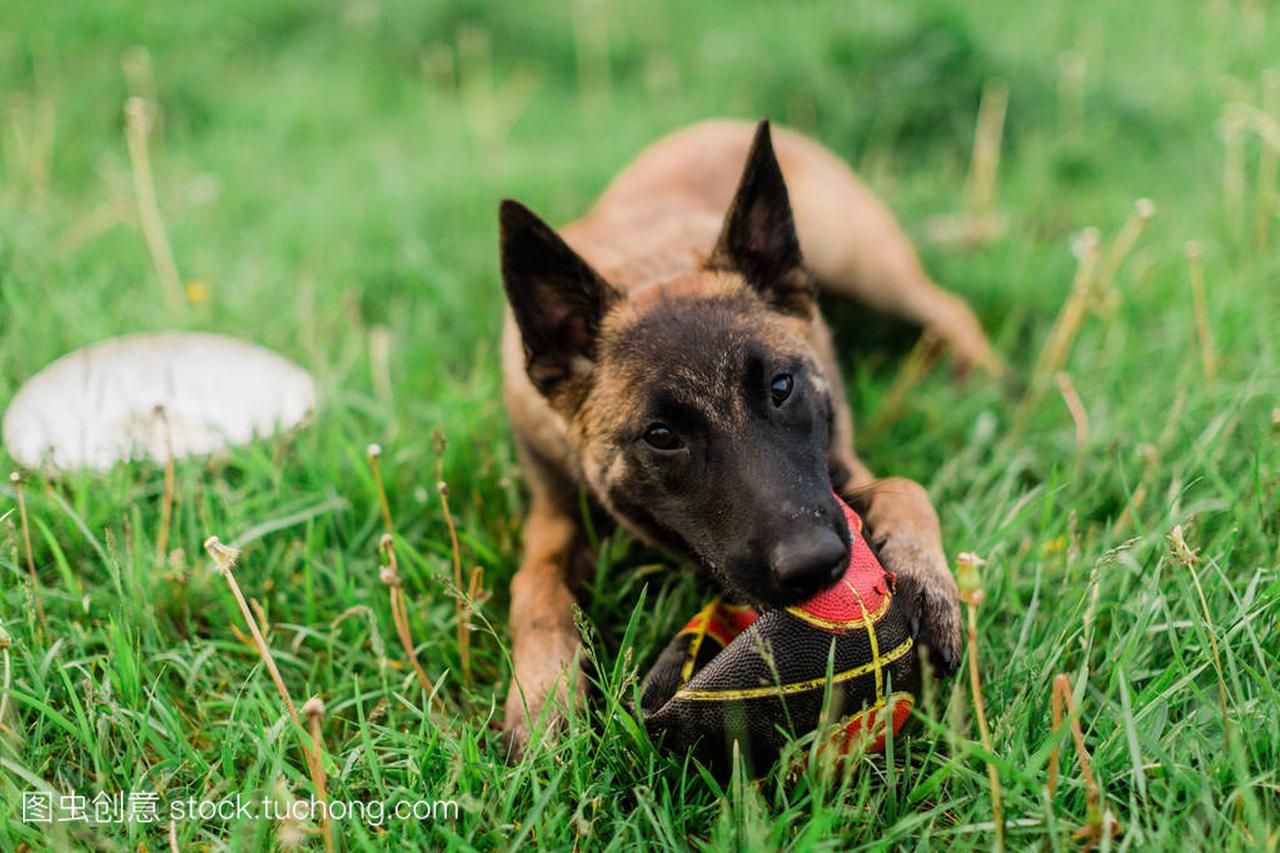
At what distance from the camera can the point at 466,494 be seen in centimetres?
317

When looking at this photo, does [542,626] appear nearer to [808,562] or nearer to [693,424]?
[693,424]

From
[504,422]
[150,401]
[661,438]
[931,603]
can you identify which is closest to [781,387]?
[661,438]

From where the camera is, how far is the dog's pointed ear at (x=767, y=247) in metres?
2.75

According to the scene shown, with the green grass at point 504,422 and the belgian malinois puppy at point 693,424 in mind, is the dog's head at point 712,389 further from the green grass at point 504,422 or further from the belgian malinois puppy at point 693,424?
the green grass at point 504,422

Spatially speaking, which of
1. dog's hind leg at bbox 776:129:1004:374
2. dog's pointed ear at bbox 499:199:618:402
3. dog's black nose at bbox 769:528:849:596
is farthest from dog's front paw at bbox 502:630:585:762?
dog's hind leg at bbox 776:129:1004:374

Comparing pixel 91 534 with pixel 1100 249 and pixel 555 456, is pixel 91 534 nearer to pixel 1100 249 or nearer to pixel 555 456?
pixel 555 456

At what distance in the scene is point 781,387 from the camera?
2.48 m

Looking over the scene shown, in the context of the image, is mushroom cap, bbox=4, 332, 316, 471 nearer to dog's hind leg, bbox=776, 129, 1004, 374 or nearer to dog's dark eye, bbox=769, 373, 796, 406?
dog's dark eye, bbox=769, 373, 796, 406

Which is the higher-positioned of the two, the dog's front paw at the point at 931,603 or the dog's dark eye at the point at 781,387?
the dog's dark eye at the point at 781,387

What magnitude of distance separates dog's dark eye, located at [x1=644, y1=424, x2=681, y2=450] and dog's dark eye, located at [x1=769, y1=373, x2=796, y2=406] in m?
0.26

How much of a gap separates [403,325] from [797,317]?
187cm

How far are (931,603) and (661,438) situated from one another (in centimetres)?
74

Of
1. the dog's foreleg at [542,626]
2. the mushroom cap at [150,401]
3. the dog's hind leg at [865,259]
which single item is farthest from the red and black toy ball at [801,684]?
the dog's hind leg at [865,259]

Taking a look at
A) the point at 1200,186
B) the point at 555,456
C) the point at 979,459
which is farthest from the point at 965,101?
the point at 555,456
